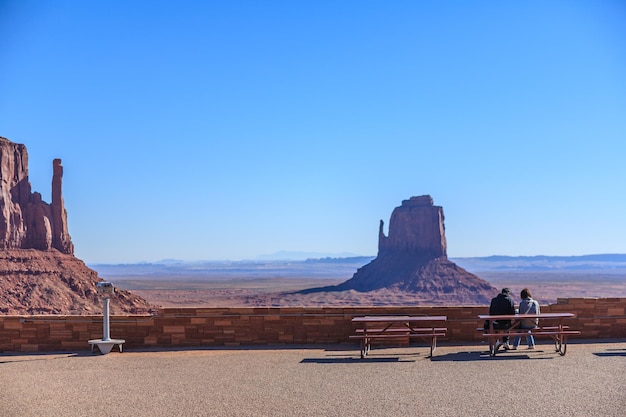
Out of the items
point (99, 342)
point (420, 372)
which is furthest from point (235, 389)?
point (99, 342)

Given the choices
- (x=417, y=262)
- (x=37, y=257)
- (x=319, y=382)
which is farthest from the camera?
(x=417, y=262)

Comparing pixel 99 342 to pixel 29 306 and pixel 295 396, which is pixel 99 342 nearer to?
pixel 295 396

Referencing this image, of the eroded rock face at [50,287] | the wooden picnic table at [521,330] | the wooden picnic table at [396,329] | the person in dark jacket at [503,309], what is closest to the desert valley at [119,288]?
the eroded rock face at [50,287]

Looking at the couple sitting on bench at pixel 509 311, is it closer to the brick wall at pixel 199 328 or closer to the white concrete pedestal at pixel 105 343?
the brick wall at pixel 199 328

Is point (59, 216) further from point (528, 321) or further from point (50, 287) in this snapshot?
point (528, 321)

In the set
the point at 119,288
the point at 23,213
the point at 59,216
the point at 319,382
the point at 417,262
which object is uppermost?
the point at 23,213

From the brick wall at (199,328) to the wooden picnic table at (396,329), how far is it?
13.5 inches

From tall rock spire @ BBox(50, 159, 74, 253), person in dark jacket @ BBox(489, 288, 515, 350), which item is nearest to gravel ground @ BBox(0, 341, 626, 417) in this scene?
person in dark jacket @ BBox(489, 288, 515, 350)

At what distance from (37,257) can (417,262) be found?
73.8 meters

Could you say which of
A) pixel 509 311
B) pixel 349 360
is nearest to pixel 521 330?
pixel 509 311

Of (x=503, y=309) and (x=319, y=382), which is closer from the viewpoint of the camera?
(x=319, y=382)

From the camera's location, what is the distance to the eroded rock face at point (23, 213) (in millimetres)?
72312

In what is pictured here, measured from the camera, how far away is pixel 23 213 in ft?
245

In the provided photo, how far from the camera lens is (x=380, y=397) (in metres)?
9.62
